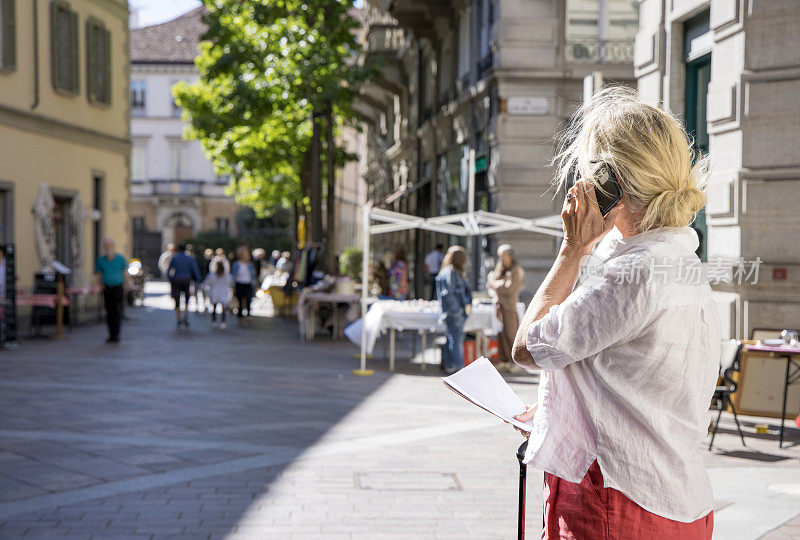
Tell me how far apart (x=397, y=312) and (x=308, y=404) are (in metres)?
4.00

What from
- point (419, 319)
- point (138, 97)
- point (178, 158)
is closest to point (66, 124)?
point (419, 319)

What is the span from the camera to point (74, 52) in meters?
23.2

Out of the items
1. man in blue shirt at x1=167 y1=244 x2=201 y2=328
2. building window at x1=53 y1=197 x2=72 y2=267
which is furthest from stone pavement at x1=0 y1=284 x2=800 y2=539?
building window at x1=53 y1=197 x2=72 y2=267

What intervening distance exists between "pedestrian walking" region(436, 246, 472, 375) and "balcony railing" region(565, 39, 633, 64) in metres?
8.74

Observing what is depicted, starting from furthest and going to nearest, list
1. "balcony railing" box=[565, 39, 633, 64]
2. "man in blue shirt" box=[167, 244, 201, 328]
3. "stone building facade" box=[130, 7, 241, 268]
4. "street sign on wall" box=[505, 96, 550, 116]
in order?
"stone building facade" box=[130, 7, 241, 268], "man in blue shirt" box=[167, 244, 201, 328], "balcony railing" box=[565, 39, 633, 64], "street sign on wall" box=[505, 96, 550, 116]

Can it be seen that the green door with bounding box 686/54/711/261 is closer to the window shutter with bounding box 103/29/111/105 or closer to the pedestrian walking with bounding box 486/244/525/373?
the pedestrian walking with bounding box 486/244/525/373

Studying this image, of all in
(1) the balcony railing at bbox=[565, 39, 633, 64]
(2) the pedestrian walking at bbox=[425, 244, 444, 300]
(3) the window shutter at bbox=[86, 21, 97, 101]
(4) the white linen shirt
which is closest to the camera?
(4) the white linen shirt

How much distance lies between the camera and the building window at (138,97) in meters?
64.3

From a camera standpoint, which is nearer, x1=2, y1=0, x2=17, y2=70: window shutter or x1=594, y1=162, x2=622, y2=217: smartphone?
x1=594, y1=162, x2=622, y2=217: smartphone

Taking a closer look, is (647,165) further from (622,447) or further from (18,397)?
(18,397)

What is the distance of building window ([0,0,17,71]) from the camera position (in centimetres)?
2023

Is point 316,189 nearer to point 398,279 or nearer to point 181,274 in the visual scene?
point 398,279

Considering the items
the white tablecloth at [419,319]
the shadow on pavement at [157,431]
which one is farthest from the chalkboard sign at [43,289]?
the white tablecloth at [419,319]

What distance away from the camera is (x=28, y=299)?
57.1 ft
